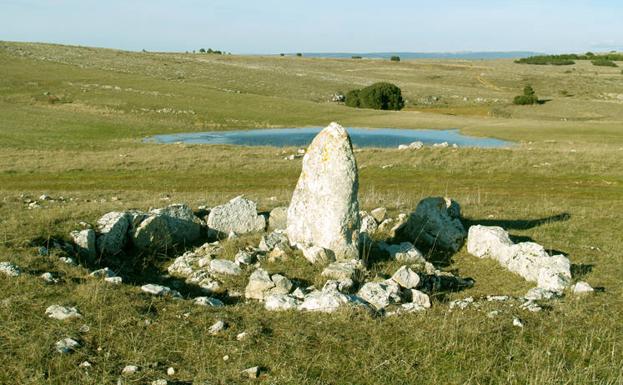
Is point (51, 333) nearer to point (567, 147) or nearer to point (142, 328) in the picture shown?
point (142, 328)

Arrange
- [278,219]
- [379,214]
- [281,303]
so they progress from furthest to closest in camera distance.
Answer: [379,214] < [278,219] < [281,303]

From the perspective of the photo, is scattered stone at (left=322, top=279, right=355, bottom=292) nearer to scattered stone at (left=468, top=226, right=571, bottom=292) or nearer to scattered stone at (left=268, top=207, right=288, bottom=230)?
scattered stone at (left=468, top=226, right=571, bottom=292)


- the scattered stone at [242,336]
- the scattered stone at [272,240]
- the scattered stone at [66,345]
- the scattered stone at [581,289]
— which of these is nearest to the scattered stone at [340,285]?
the scattered stone at [272,240]

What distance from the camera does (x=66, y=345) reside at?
28.6 ft

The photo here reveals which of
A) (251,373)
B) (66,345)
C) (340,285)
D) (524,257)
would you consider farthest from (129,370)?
(524,257)

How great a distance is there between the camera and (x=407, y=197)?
2581 centimetres

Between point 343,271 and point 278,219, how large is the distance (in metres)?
4.73

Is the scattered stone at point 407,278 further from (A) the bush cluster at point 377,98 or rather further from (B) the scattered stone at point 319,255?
(A) the bush cluster at point 377,98

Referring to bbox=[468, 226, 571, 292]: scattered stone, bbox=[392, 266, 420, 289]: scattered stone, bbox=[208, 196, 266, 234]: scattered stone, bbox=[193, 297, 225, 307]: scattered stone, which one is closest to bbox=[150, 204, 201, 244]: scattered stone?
bbox=[208, 196, 266, 234]: scattered stone

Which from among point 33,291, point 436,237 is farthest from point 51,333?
point 436,237

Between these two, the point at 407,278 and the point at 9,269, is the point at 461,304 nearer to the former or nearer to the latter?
the point at 407,278

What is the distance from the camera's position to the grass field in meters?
8.55

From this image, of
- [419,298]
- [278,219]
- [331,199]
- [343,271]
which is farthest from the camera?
[278,219]

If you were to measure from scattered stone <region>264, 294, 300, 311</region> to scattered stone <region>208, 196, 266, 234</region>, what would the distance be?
640cm
